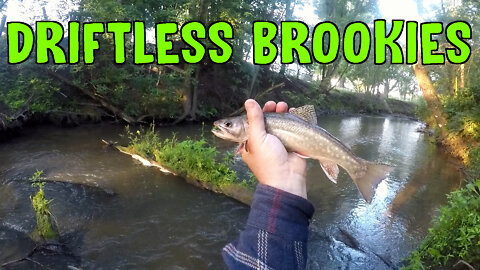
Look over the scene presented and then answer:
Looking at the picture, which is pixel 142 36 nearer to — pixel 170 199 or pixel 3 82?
pixel 3 82

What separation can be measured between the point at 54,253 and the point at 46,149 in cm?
841

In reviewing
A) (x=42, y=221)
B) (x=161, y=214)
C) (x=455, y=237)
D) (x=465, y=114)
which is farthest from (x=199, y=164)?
(x=465, y=114)

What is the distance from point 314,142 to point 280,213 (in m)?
1.48

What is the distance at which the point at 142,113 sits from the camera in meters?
20.5

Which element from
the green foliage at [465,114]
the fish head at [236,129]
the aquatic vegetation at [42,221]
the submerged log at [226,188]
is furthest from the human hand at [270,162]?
the green foliage at [465,114]

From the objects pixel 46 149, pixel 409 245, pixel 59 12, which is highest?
pixel 59 12

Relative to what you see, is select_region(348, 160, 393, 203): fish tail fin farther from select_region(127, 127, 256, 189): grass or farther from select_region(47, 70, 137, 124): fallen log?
select_region(47, 70, 137, 124): fallen log

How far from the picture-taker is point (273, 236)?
1.54 metres

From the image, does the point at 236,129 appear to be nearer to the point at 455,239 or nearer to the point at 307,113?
the point at 307,113

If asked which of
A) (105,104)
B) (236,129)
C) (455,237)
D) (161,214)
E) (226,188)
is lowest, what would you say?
(161,214)

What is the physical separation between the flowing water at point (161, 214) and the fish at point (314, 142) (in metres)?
A: 3.76

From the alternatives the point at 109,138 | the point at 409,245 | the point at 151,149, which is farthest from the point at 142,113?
the point at 409,245

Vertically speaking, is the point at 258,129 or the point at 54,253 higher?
the point at 258,129

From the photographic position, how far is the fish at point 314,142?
9.26ft
